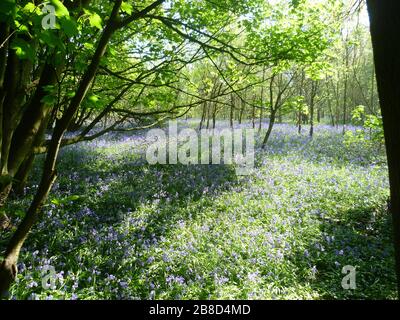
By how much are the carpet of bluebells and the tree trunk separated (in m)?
4.70

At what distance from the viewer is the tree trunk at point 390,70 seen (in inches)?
70.9

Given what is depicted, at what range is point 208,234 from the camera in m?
8.37

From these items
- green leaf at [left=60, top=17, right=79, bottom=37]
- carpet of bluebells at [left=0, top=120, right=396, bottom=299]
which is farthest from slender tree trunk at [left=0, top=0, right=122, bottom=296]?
carpet of bluebells at [left=0, top=120, right=396, bottom=299]

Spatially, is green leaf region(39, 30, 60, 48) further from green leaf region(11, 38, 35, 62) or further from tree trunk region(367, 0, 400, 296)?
tree trunk region(367, 0, 400, 296)

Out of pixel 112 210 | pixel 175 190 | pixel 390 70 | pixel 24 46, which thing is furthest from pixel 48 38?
pixel 175 190

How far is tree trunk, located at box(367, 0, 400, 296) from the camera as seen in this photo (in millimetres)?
1800

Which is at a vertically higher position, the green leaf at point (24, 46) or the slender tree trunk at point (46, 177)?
the green leaf at point (24, 46)

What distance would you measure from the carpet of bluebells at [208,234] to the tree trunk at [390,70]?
4701 mm

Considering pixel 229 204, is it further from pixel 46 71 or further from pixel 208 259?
pixel 46 71

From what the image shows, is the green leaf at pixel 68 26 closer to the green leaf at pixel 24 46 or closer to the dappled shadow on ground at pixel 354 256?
the green leaf at pixel 24 46

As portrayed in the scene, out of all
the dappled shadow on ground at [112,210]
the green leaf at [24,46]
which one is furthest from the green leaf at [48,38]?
the dappled shadow on ground at [112,210]

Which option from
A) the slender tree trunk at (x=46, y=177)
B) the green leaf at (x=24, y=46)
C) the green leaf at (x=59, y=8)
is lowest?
the slender tree trunk at (x=46, y=177)

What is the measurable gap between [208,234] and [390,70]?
7.00 metres
